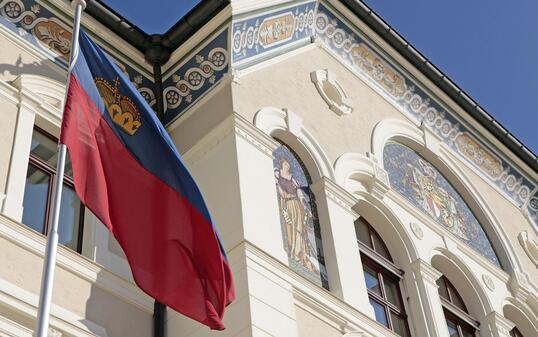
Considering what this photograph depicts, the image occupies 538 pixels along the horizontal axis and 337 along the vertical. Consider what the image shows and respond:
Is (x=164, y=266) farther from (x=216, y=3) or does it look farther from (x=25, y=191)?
(x=216, y=3)

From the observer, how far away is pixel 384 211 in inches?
479

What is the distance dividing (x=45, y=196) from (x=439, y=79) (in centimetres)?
666

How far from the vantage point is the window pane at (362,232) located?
11789 millimetres

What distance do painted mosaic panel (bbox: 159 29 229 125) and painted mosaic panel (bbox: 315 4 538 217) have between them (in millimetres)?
2058

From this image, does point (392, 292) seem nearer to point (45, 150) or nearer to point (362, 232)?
point (362, 232)

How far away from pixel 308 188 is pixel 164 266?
388cm

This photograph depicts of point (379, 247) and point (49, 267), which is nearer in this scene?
point (49, 267)

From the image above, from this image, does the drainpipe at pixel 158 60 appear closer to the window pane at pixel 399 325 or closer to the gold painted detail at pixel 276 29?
the gold painted detail at pixel 276 29

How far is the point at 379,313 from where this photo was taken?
1112cm

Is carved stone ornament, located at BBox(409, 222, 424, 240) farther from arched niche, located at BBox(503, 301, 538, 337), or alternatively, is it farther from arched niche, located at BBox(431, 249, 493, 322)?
arched niche, located at BBox(503, 301, 538, 337)

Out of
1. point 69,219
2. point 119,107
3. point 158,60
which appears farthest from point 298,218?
point 119,107

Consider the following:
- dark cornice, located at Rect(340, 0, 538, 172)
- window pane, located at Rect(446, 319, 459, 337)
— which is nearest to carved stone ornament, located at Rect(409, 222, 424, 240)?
window pane, located at Rect(446, 319, 459, 337)

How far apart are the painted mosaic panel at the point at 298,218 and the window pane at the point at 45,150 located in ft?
6.87

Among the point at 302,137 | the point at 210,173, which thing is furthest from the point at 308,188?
the point at 210,173
